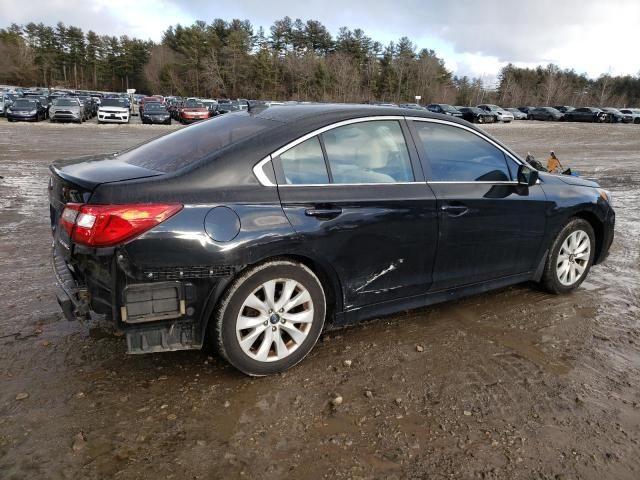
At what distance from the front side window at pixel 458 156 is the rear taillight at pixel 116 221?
1965 mm

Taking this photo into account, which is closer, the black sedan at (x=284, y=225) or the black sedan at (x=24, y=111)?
the black sedan at (x=284, y=225)

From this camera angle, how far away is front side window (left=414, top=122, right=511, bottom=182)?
376 cm

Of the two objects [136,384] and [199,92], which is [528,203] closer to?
[136,384]

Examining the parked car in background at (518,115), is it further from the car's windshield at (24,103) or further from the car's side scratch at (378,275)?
the car's side scratch at (378,275)

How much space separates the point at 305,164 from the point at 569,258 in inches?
111

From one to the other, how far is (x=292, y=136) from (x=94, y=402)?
1952mm

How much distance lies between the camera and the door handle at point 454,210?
12.0 ft

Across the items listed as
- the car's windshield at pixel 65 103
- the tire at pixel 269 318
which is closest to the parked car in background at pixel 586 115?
the car's windshield at pixel 65 103

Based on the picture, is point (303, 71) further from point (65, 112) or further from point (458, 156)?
point (458, 156)

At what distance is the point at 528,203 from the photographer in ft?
13.7

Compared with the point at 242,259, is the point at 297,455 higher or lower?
lower

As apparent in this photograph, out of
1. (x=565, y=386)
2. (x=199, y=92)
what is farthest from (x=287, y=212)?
(x=199, y=92)

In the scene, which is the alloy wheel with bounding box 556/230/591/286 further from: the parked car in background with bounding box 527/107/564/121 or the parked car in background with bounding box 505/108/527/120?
the parked car in background with bounding box 527/107/564/121

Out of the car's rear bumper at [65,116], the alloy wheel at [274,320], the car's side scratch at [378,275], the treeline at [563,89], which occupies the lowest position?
the car's rear bumper at [65,116]
